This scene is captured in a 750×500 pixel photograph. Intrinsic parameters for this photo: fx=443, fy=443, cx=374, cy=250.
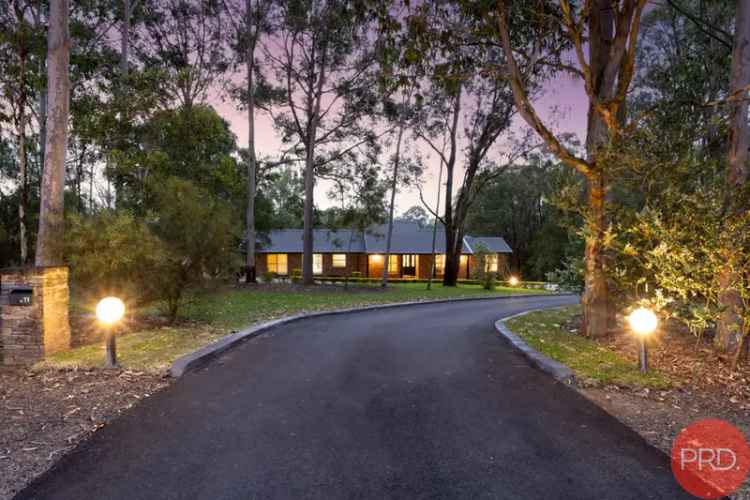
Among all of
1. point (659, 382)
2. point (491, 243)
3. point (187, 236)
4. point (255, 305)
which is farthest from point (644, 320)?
point (491, 243)

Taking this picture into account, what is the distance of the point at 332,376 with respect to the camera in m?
6.35

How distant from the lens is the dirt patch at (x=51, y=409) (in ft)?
12.1

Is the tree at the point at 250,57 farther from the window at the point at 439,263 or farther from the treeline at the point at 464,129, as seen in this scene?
the window at the point at 439,263

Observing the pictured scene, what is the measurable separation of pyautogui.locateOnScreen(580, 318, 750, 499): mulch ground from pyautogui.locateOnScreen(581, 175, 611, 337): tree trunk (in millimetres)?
1553

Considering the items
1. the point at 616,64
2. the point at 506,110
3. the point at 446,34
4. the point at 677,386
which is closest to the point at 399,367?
the point at 677,386

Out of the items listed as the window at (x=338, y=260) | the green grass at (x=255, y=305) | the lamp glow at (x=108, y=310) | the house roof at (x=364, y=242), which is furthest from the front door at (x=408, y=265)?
the lamp glow at (x=108, y=310)

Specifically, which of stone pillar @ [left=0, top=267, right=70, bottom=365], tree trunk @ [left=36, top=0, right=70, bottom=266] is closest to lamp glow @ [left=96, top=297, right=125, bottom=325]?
stone pillar @ [left=0, top=267, right=70, bottom=365]

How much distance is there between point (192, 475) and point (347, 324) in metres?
8.01

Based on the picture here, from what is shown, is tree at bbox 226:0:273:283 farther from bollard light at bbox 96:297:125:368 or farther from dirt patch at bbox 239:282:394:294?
bollard light at bbox 96:297:125:368

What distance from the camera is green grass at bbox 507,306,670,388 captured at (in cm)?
602

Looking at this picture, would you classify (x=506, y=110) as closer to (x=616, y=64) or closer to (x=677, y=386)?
(x=616, y=64)

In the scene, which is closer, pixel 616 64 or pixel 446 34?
pixel 616 64

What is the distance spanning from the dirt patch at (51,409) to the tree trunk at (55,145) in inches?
96.2

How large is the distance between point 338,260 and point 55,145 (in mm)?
31355
